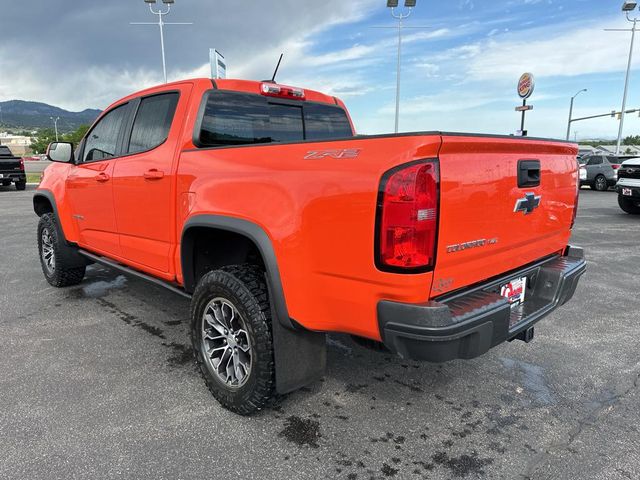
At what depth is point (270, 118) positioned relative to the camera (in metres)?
3.38

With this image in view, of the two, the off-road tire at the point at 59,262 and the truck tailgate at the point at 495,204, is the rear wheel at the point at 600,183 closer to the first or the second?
the truck tailgate at the point at 495,204

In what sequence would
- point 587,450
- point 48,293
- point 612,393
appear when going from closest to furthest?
1. point 587,450
2. point 612,393
3. point 48,293

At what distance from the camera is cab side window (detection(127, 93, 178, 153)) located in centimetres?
323

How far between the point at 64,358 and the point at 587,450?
3.43 metres

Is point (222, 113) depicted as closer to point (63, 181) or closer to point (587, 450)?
point (63, 181)

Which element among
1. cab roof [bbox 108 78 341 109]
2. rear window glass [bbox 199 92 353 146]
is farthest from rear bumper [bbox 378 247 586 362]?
cab roof [bbox 108 78 341 109]

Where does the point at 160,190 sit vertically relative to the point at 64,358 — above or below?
above

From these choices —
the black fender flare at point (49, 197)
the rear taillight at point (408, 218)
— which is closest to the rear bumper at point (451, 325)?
the rear taillight at point (408, 218)

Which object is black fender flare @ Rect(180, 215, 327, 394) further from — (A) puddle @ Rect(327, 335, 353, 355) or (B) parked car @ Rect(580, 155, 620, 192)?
(B) parked car @ Rect(580, 155, 620, 192)

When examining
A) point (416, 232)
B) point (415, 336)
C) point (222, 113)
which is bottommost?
point (415, 336)

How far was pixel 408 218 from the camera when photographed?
6.21ft

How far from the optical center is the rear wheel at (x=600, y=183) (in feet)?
64.5

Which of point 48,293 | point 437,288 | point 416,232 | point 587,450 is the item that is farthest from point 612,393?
point 48,293

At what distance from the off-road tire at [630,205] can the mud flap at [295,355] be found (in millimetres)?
11656
